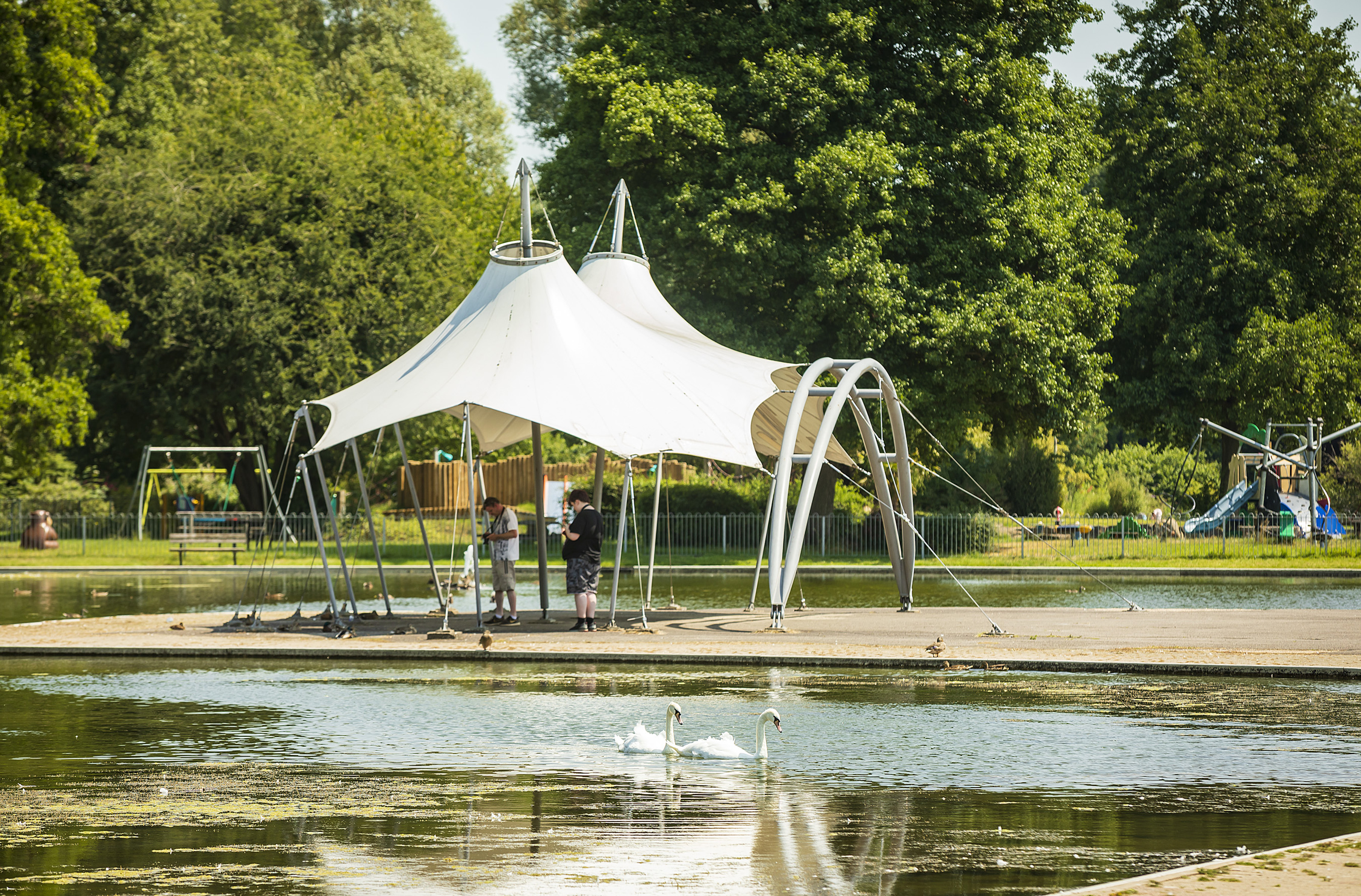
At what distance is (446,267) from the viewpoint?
2025 inches

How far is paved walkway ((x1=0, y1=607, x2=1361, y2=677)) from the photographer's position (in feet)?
57.7

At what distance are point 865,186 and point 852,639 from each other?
21.1 metres

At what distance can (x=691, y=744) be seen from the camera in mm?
11430

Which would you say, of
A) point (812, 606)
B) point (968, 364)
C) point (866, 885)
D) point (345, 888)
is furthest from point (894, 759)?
point (968, 364)

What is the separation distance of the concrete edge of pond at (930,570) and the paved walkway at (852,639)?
1115 centimetres

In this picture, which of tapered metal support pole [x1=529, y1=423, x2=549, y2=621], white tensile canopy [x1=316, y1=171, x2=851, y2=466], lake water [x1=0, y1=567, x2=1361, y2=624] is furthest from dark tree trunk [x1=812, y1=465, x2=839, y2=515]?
tapered metal support pole [x1=529, y1=423, x2=549, y2=621]

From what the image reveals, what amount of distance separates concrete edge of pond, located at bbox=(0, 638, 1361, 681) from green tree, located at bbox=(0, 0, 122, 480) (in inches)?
927

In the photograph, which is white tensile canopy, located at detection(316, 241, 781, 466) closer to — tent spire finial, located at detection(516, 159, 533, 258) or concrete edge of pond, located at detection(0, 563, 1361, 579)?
tent spire finial, located at detection(516, 159, 533, 258)

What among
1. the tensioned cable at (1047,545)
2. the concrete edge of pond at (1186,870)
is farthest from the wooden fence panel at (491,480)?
the concrete edge of pond at (1186,870)

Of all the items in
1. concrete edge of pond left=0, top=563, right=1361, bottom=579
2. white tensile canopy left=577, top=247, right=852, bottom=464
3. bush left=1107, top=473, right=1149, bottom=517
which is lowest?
concrete edge of pond left=0, top=563, right=1361, bottom=579

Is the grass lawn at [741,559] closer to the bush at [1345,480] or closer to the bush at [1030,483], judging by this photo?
the bush at [1345,480]

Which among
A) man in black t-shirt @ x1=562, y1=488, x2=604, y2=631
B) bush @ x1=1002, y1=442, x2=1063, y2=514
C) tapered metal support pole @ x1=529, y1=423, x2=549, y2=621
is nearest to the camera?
man in black t-shirt @ x1=562, y1=488, x2=604, y2=631

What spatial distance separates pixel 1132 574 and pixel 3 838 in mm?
30502

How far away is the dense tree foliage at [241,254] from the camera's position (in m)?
45.8
